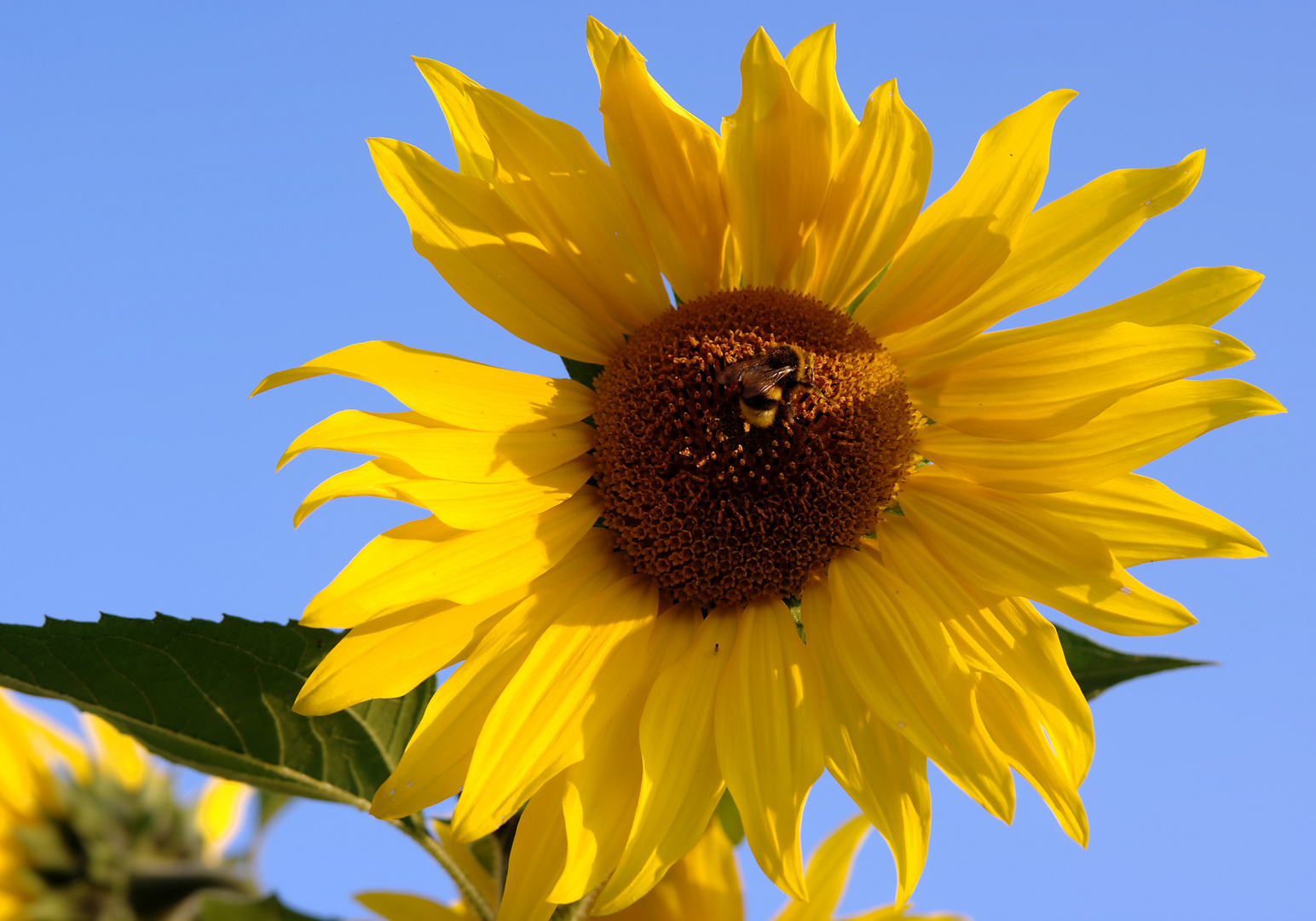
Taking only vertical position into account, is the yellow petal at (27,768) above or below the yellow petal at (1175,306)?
above

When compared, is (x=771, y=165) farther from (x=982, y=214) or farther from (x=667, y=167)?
(x=982, y=214)

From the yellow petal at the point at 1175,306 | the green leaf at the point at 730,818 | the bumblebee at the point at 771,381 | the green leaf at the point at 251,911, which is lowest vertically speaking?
the green leaf at the point at 730,818

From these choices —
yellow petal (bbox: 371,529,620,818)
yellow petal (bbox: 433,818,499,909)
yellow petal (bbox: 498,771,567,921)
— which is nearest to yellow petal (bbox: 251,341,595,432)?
yellow petal (bbox: 371,529,620,818)

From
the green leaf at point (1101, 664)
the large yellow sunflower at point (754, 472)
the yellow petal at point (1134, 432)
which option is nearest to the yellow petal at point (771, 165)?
the large yellow sunflower at point (754, 472)

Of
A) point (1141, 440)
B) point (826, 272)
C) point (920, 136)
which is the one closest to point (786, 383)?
point (826, 272)

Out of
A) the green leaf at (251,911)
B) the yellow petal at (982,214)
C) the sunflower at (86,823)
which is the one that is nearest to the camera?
the yellow petal at (982,214)

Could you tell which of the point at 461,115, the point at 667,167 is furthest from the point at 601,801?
the point at 461,115

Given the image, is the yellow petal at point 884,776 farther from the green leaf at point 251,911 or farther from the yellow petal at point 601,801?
the green leaf at point 251,911

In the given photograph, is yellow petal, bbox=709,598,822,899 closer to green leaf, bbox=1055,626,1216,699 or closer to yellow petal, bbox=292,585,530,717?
yellow petal, bbox=292,585,530,717
